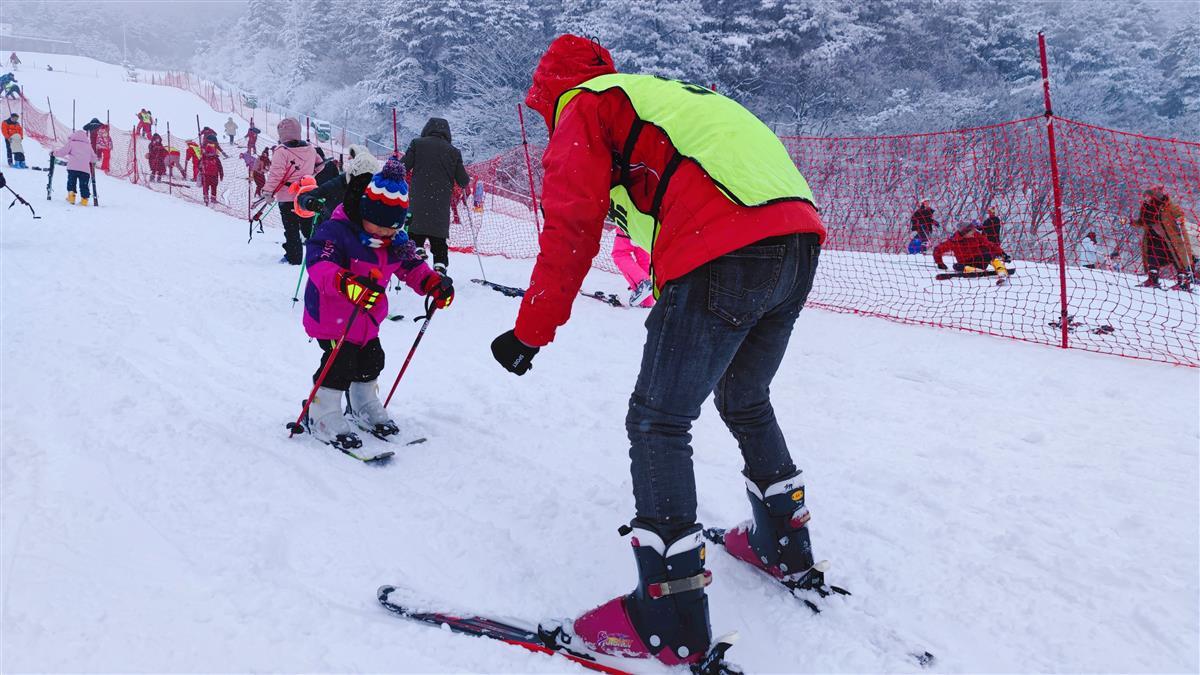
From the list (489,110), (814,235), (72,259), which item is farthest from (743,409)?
(489,110)


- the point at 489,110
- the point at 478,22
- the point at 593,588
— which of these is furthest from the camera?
the point at 478,22

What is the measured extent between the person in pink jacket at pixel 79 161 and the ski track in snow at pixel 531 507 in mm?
10094

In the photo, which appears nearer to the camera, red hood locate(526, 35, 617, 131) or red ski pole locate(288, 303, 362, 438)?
red hood locate(526, 35, 617, 131)

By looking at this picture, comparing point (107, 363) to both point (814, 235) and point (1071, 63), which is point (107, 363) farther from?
point (1071, 63)

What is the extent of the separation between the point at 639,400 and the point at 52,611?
191cm

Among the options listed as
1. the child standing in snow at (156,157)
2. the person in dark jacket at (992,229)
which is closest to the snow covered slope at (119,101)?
the child standing in snow at (156,157)

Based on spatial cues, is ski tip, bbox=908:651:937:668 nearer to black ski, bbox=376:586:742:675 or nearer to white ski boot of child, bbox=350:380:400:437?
black ski, bbox=376:586:742:675

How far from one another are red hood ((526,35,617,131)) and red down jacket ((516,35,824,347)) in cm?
16

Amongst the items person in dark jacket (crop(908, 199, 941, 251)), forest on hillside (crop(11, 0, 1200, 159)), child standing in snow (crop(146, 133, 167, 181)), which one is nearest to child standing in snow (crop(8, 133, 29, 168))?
child standing in snow (crop(146, 133, 167, 181))

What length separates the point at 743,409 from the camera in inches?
87.8

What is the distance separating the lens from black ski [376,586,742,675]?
1.94 metres

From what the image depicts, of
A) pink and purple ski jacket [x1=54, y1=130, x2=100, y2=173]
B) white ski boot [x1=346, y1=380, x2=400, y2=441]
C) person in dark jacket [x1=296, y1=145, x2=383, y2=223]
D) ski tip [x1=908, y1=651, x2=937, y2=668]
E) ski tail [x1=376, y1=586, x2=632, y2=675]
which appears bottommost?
ski tail [x1=376, y1=586, x2=632, y2=675]

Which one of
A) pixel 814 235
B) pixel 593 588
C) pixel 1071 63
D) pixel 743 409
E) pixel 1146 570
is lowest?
pixel 593 588

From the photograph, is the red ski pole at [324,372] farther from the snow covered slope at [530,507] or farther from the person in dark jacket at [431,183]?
the person in dark jacket at [431,183]
